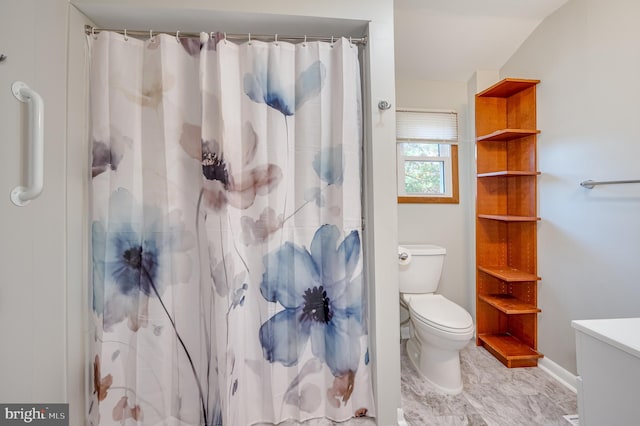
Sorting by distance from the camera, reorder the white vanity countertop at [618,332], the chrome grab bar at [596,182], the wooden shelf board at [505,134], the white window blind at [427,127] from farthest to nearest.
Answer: the white window blind at [427,127]
the wooden shelf board at [505,134]
the chrome grab bar at [596,182]
the white vanity countertop at [618,332]

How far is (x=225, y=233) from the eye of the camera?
118 cm

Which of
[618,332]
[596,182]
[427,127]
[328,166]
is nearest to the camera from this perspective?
[618,332]

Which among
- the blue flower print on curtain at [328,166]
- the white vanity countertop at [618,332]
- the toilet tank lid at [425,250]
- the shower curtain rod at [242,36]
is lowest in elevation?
the white vanity countertop at [618,332]

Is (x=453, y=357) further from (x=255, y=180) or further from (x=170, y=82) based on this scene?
(x=170, y=82)

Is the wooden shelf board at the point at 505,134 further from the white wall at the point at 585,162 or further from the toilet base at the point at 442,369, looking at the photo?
the toilet base at the point at 442,369

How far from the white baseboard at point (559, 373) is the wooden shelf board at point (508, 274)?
1.78ft

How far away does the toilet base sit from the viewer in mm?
1535

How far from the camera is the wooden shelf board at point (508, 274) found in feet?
5.76

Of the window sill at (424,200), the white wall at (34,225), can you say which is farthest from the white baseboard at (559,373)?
the white wall at (34,225)

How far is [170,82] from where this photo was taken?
3.96ft

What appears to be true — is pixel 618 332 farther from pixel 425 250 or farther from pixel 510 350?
pixel 510 350

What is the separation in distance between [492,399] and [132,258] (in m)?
2.09

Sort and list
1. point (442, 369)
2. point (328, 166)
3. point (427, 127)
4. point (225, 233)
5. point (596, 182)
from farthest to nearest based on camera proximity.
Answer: point (427, 127) → point (442, 369) → point (596, 182) → point (328, 166) → point (225, 233)

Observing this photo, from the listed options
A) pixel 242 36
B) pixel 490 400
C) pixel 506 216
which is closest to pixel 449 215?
pixel 506 216
